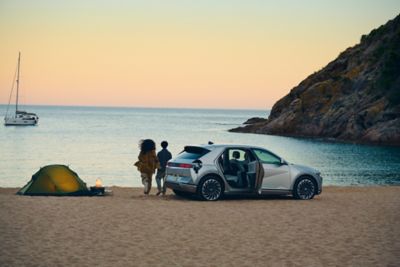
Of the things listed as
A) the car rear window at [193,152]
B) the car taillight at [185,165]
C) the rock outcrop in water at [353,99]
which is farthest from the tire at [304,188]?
the rock outcrop in water at [353,99]

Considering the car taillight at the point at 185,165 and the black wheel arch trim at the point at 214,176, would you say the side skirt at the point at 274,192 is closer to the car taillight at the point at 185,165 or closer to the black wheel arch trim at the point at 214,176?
the black wheel arch trim at the point at 214,176

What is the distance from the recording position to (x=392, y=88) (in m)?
83.6

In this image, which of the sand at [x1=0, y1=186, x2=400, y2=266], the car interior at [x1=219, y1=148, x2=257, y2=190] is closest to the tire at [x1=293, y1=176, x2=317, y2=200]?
the sand at [x1=0, y1=186, x2=400, y2=266]

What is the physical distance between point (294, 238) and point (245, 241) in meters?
1.11

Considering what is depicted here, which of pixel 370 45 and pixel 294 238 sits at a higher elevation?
pixel 370 45

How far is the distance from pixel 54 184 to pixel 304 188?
870cm

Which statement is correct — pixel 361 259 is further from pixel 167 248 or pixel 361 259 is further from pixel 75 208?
pixel 75 208

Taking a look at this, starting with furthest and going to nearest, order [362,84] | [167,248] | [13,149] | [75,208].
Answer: [362,84]
[13,149]
[75,208]
[167,248]

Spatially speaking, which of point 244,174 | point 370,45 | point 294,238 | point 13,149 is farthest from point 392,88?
point 294,238

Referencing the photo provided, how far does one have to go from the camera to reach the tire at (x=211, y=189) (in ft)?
62.3

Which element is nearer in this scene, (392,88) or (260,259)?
(260,259)

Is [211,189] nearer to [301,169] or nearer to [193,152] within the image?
[193,152]

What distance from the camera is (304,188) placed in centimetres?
2039

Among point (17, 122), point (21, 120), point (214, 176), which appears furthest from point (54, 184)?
point (21, 120)
